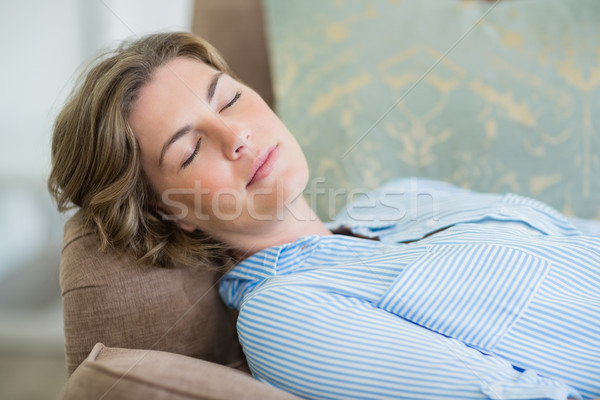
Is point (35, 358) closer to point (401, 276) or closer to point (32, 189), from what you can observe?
point (32, 189)

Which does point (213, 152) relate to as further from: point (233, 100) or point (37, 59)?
point (37, 59)

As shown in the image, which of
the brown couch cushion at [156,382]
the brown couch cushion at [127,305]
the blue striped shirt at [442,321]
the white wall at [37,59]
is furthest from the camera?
the white wall at [37,59]

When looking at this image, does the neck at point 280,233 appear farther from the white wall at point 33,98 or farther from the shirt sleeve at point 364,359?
the white wall at point 33,98

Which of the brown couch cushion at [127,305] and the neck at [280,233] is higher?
the neck at [280,233]

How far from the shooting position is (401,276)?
2.96 feet

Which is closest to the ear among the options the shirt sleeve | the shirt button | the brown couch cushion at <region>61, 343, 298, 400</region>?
the shirt sleeve

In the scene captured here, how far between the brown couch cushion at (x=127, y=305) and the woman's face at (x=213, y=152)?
0.16m

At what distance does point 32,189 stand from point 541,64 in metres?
1.84

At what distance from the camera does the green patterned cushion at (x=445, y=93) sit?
4.65 ft

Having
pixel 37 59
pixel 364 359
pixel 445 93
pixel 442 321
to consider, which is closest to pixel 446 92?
pixel 445 93

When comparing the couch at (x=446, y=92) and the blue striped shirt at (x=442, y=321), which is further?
the couch at (x=446, y=92)

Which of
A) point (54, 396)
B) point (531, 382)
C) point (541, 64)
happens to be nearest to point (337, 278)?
point (531, 382)

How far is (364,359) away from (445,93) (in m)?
0.90

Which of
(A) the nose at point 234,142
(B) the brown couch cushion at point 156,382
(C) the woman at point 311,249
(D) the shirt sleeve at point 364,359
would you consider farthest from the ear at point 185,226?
(B) the brown couch cushion at point 156,382
